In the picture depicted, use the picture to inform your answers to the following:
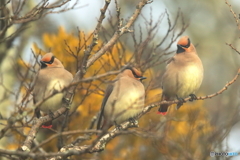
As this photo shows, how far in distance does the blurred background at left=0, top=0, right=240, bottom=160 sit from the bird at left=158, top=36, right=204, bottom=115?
0.56ft

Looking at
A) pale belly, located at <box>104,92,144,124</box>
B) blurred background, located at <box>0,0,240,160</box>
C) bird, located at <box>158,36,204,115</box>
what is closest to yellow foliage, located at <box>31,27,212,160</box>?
blurred background, located at <box>0,0,240,160</box>

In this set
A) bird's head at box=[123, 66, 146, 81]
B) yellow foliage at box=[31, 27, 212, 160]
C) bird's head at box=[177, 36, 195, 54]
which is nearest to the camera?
bird's head at box=[123, 66, 146, 81]

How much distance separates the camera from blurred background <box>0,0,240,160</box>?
5903 mm

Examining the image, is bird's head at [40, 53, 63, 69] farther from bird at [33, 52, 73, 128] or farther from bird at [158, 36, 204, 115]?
bird at [158, 36, 204, 115]

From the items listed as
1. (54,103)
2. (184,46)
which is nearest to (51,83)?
(54,103)

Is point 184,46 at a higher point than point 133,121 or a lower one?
higher

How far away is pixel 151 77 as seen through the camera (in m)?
7.38

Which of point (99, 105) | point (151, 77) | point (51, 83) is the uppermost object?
point (51, 83)

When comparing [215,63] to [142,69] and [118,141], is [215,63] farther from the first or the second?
[142,69]

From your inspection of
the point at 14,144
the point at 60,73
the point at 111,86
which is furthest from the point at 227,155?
the point at 14,144

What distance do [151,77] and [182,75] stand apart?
73 centimetres

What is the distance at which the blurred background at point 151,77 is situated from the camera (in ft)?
19.4

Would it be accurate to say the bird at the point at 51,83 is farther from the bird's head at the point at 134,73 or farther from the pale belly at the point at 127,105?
the bird's head at the point at 134,73

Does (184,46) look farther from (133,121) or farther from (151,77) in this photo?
(133,121)
